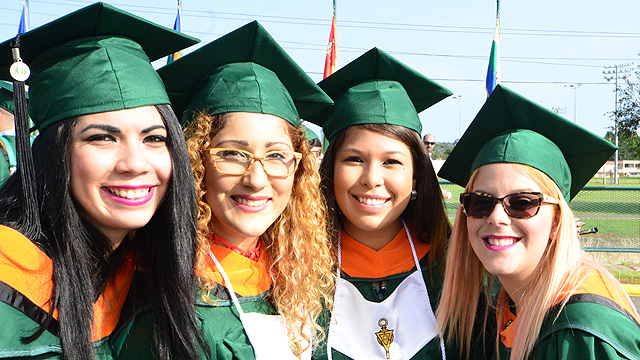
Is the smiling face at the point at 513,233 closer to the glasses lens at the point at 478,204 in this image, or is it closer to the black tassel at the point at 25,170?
the glasses lens at the point at 478,204

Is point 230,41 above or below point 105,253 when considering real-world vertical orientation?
above

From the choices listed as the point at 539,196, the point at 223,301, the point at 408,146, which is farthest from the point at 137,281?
the point at 539,196

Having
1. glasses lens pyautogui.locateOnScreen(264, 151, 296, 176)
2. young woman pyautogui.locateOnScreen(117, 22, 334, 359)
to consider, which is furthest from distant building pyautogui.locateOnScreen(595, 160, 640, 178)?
glasses lens pyautogui.locateOnScreen(264, 151, 296, 176)

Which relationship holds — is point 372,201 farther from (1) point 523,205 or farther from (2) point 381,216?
(1) point 523,205

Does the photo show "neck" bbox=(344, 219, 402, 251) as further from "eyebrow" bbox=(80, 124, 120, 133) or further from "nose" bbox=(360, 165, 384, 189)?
"eyebrow" bbox=(80, 124, 120, 133)

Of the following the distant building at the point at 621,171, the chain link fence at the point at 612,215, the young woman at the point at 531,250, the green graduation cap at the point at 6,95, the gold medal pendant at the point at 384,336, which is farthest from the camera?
the distant building at the point at 621,171

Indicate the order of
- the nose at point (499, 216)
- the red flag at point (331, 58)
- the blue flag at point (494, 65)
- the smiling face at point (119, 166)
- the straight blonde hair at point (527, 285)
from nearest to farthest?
the smiling face at point (119, 166), the straight blonde hair at point (527, 285), the nose at point (499, 216), the blue flag at point (494, 65), the red flag at point (331, 58)

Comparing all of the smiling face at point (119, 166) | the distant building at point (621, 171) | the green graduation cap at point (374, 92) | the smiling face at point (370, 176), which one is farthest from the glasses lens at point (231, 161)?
the distant building at point (621, 171)

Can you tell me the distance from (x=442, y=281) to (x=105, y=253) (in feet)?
5.45

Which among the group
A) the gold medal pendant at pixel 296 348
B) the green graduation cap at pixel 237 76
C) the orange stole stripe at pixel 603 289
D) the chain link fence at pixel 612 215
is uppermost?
the green graduation cap at pixel 237 76

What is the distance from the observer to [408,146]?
2.74m

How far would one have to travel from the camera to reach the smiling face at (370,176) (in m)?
2.62

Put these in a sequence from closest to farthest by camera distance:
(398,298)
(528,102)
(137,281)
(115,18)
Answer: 1. (115,18)
2. (137,281)
3. (528,102)
4. (398,298)

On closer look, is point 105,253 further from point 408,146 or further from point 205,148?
point 408,146
